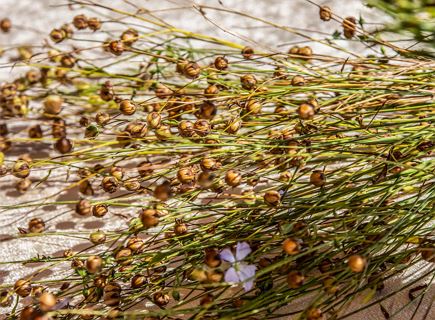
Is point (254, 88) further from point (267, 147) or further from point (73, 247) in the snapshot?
point (73, 247)

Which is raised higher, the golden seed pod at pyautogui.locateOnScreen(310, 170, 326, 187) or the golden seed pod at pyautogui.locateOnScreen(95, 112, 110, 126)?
the golden seed pod at pyautogui.locateOnScreen(95, 112, 110, 126)

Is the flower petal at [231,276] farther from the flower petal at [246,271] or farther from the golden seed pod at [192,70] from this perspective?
the golden seed pod at [192,70]

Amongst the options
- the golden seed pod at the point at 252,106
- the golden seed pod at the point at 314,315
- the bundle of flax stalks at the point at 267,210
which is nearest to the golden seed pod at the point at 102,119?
the bundle of flax stalks at the point at 267,210

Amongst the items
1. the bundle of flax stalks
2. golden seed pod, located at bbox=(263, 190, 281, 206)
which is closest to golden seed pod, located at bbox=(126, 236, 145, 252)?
the bundle of flax stalks

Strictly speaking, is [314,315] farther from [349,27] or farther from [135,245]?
[349,27]

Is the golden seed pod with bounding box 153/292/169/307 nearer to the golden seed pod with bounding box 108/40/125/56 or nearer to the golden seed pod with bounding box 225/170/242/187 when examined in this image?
the golden seed pod with bounding box 225/170/242/187

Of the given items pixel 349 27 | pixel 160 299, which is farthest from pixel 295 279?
pixel 349 27
